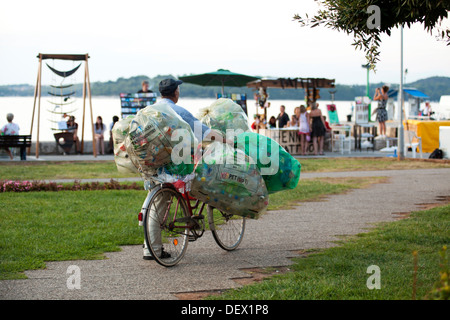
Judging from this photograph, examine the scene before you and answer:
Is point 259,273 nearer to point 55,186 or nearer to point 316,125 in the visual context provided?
point 55,186

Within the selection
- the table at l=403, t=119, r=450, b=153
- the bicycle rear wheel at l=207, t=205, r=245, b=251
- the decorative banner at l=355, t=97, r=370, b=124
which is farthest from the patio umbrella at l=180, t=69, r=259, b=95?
the bicycle rear wheel at l=207, t=205, r=245, b=251

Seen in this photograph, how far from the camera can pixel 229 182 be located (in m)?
6.48

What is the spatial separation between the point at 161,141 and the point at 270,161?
1.30 meters

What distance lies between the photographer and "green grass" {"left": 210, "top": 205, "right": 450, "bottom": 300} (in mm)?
5281

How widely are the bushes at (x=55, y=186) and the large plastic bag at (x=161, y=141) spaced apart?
7135 millimetres

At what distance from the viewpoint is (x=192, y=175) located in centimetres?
647

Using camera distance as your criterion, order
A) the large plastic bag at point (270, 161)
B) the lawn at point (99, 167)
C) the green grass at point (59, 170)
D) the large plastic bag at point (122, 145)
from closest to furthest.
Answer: the large plastic bag at point (122, 145), the large plastic bag at point (270, 161), the green grass at point (59, 170), the lawn at point (99, 167)

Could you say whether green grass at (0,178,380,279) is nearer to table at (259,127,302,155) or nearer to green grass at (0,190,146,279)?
green grass at (0,190,146,279)

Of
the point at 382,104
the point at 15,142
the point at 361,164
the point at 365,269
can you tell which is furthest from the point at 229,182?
the point at 382,104

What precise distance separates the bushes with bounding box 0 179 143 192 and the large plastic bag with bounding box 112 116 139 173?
6.61 metres

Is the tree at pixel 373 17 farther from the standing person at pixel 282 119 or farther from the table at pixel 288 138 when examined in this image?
the standing person at pixel 282 119

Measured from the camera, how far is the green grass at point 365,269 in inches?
208

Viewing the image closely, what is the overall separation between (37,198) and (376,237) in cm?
658

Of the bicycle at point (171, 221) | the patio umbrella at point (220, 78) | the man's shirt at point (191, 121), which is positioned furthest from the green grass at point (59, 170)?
the patio umbrella at point (220, 78)
